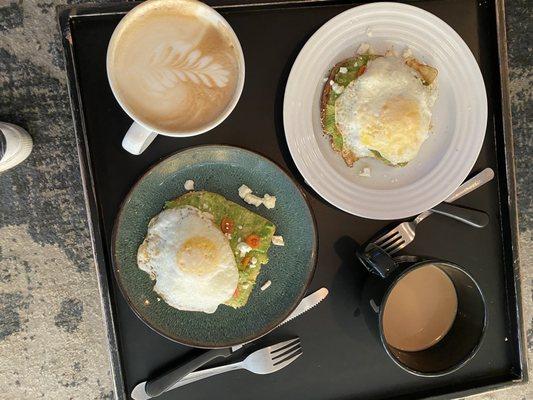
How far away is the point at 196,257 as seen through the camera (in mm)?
1213

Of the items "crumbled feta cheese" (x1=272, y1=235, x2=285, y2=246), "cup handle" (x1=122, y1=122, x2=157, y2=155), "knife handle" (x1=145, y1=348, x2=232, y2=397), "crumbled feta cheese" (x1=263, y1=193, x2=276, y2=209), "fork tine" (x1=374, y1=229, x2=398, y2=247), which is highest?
"cup handle" (x1=122, y1=122, x2=157, y2=155)

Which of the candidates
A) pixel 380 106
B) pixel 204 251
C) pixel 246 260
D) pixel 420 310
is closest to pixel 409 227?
pixel 420 310

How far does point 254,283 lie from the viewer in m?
1.32

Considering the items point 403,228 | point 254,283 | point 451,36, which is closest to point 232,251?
point 254,283

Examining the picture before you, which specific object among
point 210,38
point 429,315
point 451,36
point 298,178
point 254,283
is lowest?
point 429,315

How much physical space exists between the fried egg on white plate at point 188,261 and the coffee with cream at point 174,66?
0.23 m

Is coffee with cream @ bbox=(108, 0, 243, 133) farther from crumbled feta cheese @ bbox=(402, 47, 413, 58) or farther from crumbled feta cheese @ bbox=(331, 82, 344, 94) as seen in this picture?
crumbled feta cheese @ bbox=(402, 47, 413, 58)

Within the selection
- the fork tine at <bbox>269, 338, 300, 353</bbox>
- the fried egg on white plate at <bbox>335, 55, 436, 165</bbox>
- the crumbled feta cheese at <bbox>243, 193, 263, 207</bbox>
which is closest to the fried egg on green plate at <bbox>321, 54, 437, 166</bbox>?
the fried egg on white plate at <bbox>335, 55, 436, 165</bbox>

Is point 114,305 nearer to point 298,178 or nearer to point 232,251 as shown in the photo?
point 232,251

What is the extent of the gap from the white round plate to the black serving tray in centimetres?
6

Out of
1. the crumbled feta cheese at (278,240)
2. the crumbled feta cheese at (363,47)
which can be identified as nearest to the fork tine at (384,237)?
the crumbled feta cheese at (278,240)

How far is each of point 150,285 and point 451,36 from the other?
3.15 ft

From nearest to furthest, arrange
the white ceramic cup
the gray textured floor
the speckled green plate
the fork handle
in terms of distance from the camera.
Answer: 1. the white ceramic cup
2. the speckled green plate
3. the fork handle
4. the gray textured floor

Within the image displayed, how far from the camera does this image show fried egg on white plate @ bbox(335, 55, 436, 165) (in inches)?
48.3
